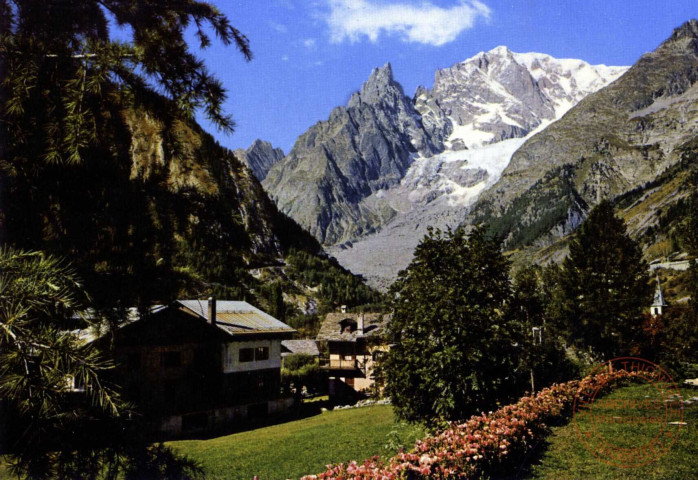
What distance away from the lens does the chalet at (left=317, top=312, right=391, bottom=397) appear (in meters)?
58.4

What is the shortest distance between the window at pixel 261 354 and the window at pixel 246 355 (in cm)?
67

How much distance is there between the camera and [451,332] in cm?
1636

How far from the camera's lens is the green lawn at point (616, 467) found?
10148 millimetres

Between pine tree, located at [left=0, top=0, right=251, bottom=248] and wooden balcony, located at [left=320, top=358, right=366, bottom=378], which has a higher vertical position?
pine tree, located at [left=0, top=0, right=251, bottom=248]

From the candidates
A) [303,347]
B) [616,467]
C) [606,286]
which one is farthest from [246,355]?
[616,467]

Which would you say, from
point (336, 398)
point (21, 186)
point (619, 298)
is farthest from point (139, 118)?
point (336, 398)

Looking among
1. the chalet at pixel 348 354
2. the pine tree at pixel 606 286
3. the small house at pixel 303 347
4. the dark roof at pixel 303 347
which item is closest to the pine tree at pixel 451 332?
the pine tree at pixel 606 286

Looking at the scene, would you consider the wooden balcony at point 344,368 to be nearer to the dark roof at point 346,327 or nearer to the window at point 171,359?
the dark roof at point 346,327

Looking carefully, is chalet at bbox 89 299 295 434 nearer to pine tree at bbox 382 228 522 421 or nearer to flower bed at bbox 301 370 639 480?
pine tree at bbox 382 228 522 421


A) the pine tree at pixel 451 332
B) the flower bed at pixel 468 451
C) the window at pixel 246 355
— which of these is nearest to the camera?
the flower bed at pixel 468 451

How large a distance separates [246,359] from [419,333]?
85.9 feet

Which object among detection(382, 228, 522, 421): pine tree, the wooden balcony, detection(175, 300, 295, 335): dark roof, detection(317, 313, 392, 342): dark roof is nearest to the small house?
detection(317, 313, 392, 342): dark roof

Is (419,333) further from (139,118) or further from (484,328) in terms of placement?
(139,118)

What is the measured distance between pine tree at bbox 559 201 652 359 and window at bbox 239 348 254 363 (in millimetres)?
25403
